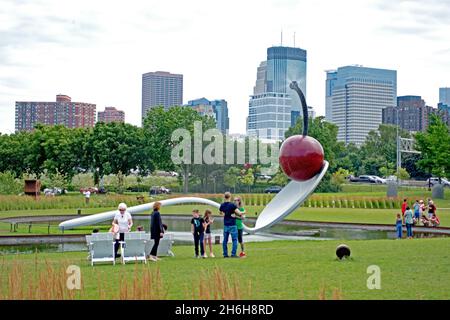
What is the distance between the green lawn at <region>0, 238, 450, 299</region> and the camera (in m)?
11.3

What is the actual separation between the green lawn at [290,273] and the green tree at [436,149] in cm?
4326

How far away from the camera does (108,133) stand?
7094cm

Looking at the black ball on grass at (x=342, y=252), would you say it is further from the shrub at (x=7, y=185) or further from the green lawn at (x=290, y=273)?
the shrub at (x=7, y=185)

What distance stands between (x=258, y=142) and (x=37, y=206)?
40408mm

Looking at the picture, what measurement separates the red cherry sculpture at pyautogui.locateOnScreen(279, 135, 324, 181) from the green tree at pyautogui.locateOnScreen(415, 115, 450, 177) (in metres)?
39.7

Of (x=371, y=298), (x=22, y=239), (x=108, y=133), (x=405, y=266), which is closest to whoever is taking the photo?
(x=371, y=298)

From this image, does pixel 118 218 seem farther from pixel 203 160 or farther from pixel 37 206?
pixel 203 160

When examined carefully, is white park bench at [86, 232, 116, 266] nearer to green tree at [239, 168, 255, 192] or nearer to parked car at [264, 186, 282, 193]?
green tree at [239, 168, 255, 192]

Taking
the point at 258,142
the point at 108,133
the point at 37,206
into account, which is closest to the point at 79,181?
the point at 108,133

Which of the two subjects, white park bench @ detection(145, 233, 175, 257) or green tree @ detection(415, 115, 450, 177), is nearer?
white park bench @ detection(145, 233, 175, 257)

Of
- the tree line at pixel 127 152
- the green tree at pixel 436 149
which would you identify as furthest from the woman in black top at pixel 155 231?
the tree line at pixel 127 152

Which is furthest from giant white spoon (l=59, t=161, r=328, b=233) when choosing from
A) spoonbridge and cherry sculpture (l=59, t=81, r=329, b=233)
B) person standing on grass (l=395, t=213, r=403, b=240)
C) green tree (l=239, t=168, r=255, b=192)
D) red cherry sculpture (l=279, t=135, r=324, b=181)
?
green tree (l=239, t=168, r=255, b=192)

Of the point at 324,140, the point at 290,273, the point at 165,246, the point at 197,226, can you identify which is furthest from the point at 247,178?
the point at 290,273

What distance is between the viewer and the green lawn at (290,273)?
37.1 ft
